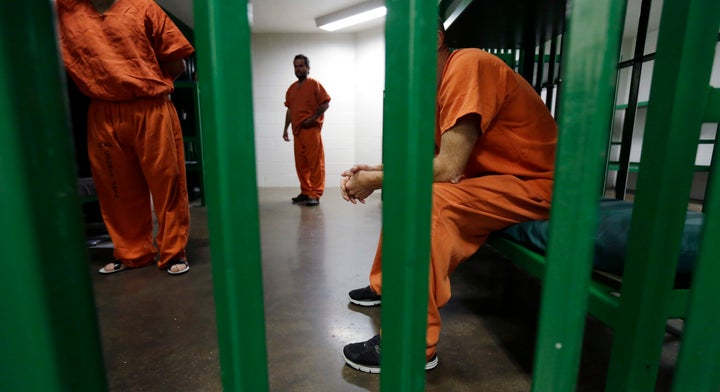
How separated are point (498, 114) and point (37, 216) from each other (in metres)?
1.07

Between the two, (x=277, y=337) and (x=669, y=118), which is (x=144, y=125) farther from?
(x=669, y=118)

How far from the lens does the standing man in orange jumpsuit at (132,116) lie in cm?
142

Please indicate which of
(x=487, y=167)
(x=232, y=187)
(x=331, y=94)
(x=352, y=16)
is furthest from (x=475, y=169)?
(x=331, y=94)

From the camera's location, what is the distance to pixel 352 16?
167 inches

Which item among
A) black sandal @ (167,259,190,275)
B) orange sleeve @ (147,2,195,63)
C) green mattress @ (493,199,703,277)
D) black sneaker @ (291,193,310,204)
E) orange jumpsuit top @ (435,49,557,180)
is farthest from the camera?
black sneaker @ (291,193,310,204)

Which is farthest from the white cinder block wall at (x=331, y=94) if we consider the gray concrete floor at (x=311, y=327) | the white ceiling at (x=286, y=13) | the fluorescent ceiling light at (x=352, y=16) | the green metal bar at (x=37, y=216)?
the green metal bar at (x=37, y=216)

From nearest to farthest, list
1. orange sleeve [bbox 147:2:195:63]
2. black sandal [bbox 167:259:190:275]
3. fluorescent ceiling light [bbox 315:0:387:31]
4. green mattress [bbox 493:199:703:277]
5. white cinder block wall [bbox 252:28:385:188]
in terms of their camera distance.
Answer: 1. green mattress [bbox 493:199:703:277]
2. orange sleeve [bbox 147:2:195:63]
3. black sandal [bbox 167:259:190:275]
4. fluorescent ceiling light [bbox 315:0:387:31]
5. white cinder block wall [bbox 252:28:385:188]

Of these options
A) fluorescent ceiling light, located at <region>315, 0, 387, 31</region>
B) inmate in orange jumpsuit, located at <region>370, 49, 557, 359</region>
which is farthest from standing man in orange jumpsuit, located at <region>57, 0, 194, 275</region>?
fluorescent ceiling light, located at <region>315, 0, 387, 31</region>

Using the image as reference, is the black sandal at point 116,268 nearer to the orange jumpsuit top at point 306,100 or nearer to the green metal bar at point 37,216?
the green metal bar at point 37,216

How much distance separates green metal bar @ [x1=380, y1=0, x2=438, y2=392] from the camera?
1.10ft

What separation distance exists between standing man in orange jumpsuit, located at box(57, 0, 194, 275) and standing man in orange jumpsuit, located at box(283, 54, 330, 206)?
205 centimetres

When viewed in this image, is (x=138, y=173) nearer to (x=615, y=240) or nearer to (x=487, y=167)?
(x=487, y=167)

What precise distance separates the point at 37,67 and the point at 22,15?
4 centimetres

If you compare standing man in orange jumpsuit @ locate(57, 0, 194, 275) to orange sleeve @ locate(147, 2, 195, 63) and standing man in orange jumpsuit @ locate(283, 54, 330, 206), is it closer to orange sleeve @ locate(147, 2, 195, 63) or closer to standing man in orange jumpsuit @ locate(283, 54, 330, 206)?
orange sleeve @ locate(147, 2, 195, 63)
